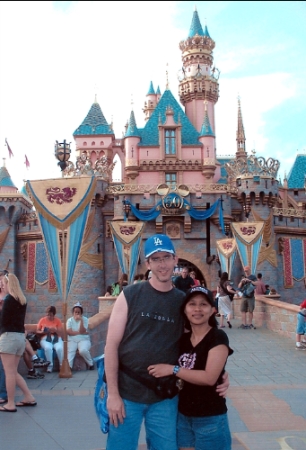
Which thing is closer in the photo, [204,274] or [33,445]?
[33,445]

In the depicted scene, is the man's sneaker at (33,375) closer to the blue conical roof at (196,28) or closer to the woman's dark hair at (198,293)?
the woman's dark hair at (198,293)

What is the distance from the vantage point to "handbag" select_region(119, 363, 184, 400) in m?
2.76

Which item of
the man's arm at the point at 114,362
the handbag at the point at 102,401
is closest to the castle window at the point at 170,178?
the handbag at the point at 102,401

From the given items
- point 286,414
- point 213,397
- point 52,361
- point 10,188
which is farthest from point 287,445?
point 10,188

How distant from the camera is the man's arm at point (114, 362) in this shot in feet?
9.02

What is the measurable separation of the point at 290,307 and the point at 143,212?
12.5 m

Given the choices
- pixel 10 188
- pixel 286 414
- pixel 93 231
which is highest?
pixel 10 188

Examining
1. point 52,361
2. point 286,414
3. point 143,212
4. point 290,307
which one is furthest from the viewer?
point 143,212

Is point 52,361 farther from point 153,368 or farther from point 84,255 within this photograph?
point 84,255

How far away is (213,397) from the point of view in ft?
9.14

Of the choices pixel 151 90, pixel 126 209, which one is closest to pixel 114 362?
pixel 126 209

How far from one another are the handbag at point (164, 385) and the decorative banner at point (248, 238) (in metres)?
15.3

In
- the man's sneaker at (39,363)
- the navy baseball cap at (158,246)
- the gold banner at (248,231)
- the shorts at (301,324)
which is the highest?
the gold banner at (248,231)

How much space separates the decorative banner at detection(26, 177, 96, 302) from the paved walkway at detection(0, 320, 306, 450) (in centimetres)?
166
